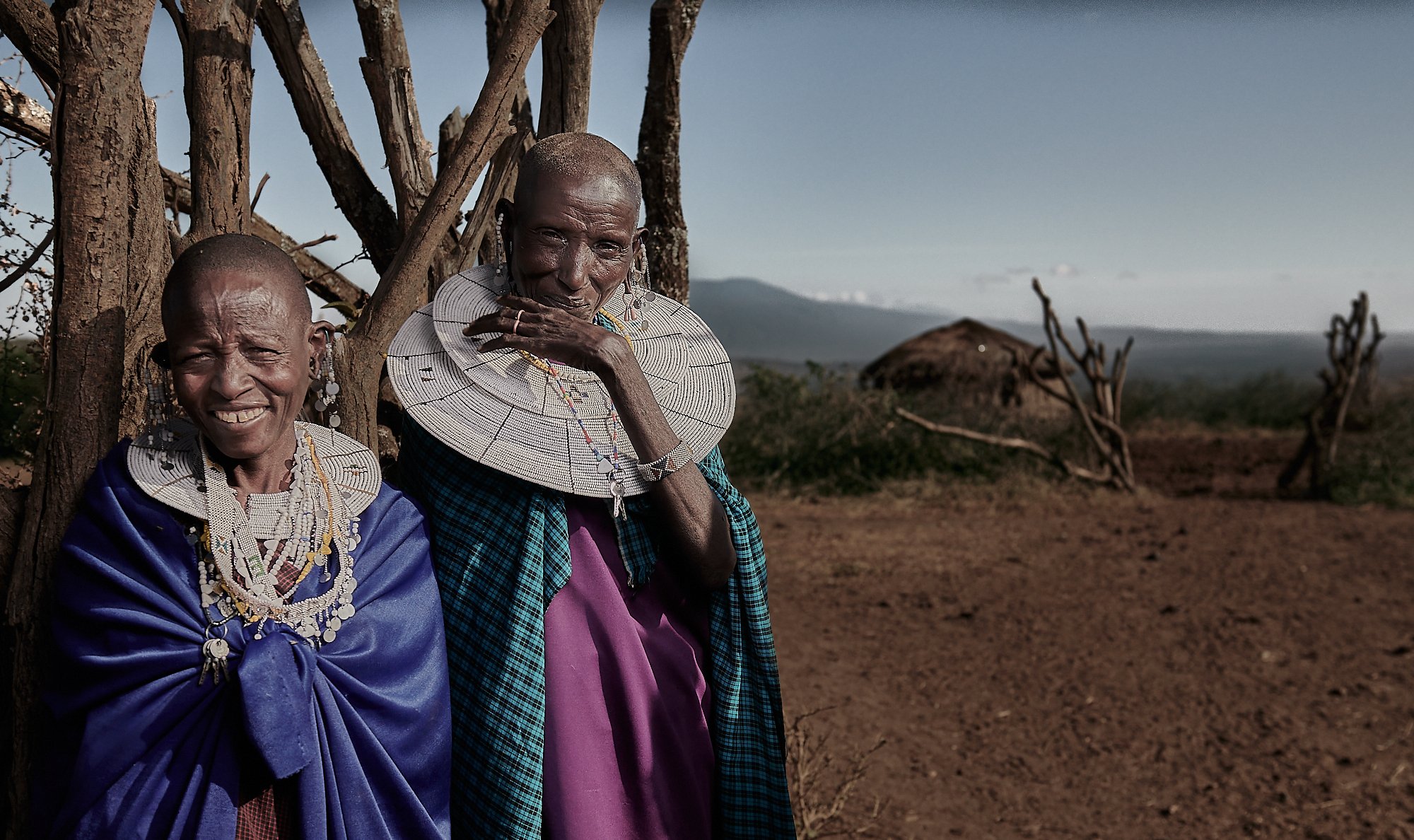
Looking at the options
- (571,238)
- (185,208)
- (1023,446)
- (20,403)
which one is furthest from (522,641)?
(1023,446)

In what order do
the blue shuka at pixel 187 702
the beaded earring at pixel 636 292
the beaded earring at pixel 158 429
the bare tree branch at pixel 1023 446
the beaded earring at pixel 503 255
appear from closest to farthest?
the blue shuka at pixel 187 702, the beaded earring at pixel 158 429, the beaded earring at pixel 503 255, the beaded earring at pixel 636 292, the bare tree branch at pixel 1023 446

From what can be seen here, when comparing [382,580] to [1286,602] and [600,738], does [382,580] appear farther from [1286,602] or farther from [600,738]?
[1286,602]

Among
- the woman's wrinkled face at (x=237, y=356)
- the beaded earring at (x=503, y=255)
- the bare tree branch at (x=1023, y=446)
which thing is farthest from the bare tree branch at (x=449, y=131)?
the bare tree branch at (x=1023, y=446)

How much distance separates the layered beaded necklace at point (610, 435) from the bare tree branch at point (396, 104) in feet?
3.54

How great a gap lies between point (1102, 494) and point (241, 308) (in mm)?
10334

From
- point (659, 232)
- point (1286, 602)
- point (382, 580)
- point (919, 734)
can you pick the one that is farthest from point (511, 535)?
point (1286, 602)

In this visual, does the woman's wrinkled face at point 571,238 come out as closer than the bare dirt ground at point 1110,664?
Yes

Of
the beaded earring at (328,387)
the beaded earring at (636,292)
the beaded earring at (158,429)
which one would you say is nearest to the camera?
the beaded earring at (158,429)

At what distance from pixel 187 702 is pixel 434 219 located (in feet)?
4.23

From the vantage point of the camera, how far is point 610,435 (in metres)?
2.06

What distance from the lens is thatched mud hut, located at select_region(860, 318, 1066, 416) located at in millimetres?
13555

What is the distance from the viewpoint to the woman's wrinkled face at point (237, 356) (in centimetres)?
164

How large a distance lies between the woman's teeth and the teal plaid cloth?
17.1 inches

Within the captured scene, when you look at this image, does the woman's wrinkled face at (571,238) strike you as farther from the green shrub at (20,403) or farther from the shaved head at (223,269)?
the green shrub at (20,403)
